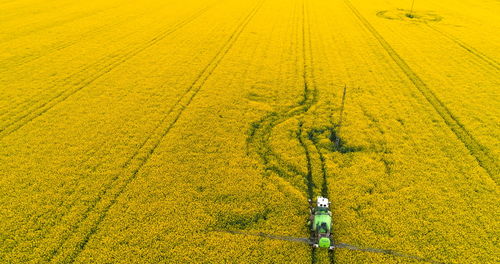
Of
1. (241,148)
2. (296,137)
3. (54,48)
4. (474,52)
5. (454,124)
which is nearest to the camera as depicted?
(241,148)

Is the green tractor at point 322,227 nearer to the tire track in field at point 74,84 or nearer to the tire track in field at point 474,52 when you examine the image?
the tire track in field at point 74,84

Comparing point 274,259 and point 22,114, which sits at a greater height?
point 22,114

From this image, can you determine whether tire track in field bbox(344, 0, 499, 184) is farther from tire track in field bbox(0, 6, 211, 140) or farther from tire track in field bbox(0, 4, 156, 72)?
tire track in field bbox(0, 4, 156, 72)

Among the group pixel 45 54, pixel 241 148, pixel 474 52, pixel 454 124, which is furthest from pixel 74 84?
pixel 474 52

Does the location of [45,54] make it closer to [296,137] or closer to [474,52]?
[296,137]

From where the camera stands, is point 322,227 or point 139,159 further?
point 139,159

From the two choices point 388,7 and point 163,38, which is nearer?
point 163,38

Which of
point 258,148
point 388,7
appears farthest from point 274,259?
point 388,7

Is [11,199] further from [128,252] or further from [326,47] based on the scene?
[326,47]
